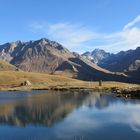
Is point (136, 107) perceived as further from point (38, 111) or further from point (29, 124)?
point (29, 124)

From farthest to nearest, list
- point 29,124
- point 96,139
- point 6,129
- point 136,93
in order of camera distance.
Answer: point 136,93, point 29,124, point 6,129, point 96,139

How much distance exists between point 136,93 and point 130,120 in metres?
63.1

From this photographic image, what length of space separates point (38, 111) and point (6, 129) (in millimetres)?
27349

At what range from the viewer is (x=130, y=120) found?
72375 millimetres

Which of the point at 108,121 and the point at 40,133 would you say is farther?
the point at 108,121

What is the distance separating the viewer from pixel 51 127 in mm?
66375

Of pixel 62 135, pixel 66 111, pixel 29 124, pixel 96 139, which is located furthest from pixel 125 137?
pixel 66 111

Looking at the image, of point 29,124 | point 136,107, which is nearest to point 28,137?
point 29,124

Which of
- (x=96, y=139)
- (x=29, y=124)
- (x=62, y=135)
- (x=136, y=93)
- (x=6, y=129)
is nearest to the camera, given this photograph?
(x=96, y=139)

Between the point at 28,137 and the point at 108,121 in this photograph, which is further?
the point at 108,121

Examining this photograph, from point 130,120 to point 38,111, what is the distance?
101 feet

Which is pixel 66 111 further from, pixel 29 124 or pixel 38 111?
pixel 29 124

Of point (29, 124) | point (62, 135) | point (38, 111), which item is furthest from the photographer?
point (38, 111)

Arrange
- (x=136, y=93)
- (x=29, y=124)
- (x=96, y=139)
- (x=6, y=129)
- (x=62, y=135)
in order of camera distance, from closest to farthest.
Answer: (x=96, y=139) → (x=62, y=135) → (x=6, y=129) → (x=29, y=124) → (x=136, y=93)
